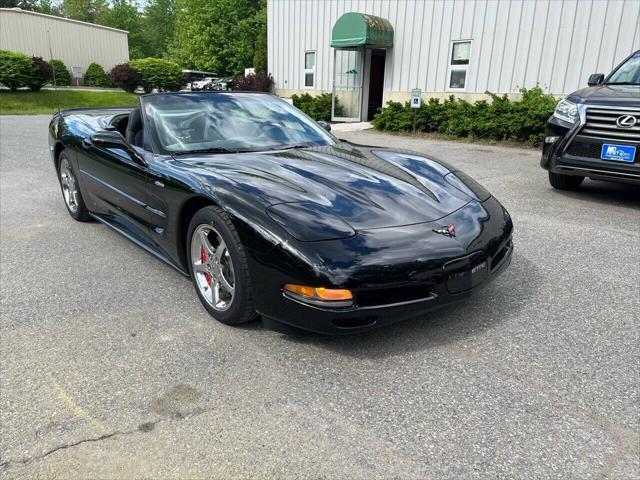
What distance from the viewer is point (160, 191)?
314 centimetres

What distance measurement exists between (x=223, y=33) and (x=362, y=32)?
3047 cm

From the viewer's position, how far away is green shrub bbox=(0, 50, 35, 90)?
67.5ft

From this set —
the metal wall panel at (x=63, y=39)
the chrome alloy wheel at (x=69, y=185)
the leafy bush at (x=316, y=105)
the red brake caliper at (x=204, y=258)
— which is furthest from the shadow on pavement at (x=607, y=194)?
the metal wall panel at (x=63, y=39)

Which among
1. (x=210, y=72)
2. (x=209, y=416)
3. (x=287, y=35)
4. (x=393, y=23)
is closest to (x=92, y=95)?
(x=287, y=35)

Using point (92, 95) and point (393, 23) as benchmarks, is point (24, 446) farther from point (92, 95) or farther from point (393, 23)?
point (92, 95)

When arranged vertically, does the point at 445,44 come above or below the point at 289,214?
above

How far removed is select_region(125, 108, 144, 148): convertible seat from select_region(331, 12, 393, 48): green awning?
37.6ft

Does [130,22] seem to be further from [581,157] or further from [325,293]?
[325,293]

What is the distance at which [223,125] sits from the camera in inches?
142

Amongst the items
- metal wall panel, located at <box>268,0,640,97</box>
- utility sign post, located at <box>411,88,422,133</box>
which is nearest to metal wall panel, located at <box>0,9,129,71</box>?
metal wall panel, located at <box>268,0,640,97</box>

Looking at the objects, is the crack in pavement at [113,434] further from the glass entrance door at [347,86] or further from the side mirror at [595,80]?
the glass entrance door at [347,86]

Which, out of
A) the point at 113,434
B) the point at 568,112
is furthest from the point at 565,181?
the point at 113,434

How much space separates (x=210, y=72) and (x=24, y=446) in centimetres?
4429

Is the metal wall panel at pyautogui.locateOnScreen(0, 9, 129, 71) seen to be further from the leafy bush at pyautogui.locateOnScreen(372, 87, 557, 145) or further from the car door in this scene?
the car door
